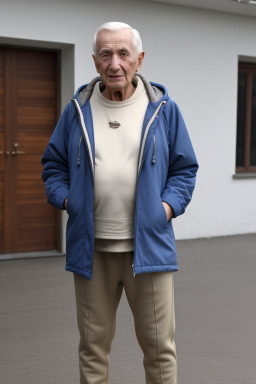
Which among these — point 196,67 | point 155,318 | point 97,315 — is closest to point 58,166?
point 97,315

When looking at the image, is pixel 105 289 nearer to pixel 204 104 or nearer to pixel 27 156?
pixel 27 156

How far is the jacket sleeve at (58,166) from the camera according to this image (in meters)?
2.68

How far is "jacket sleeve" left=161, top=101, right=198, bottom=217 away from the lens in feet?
8.57

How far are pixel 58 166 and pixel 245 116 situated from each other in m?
7.04

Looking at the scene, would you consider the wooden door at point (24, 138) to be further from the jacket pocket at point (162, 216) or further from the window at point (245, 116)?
the jacket pocket at point (162, 216)

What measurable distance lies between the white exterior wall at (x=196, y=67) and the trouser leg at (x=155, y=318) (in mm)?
4855

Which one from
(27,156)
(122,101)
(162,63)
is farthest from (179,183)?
(162,63)

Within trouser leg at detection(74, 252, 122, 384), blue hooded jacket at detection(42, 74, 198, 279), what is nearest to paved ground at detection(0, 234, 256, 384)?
trouser leg at detection(74, 252, 122, 384)

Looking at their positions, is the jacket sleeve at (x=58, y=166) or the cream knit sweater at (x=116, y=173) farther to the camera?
the jacket sleeve at (x=58, y=166)

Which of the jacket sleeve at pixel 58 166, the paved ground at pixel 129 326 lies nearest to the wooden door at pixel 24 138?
the paved ground at pixel 129 326

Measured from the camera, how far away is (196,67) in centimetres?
831

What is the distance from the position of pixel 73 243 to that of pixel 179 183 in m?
0.55

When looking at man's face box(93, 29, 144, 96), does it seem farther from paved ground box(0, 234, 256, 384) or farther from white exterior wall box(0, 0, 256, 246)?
white exterior wall box(0, 0, 256, 246)

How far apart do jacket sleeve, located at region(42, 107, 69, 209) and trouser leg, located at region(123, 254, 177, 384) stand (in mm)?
460
